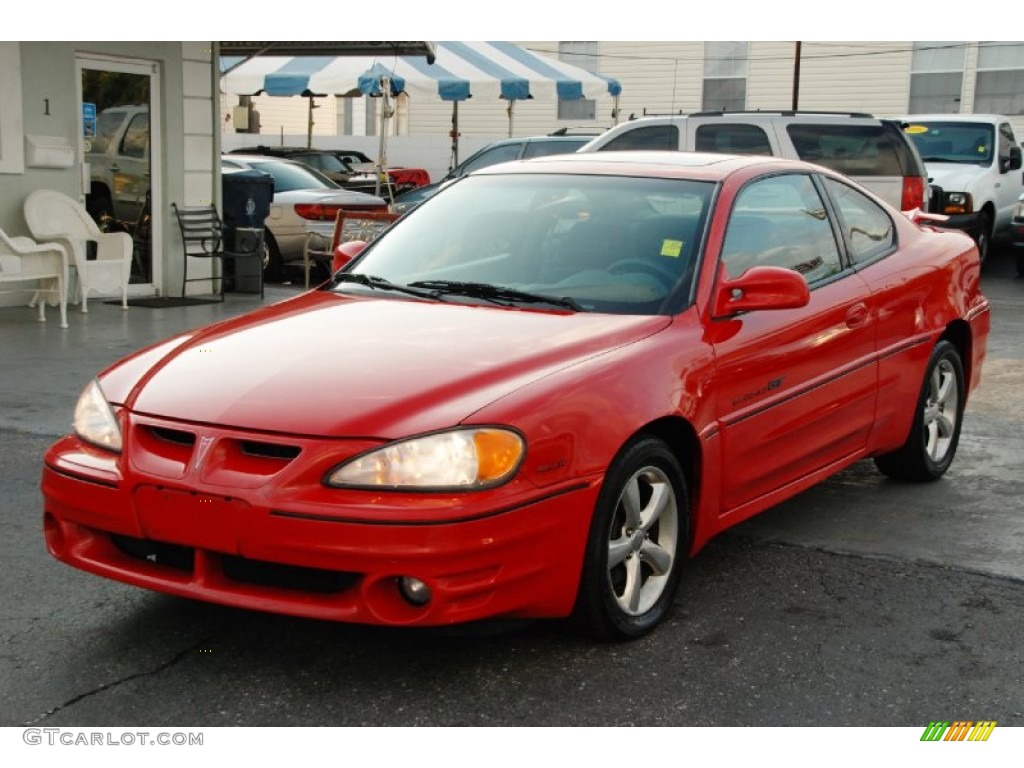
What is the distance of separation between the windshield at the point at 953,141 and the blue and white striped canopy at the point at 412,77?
5506 millimetres

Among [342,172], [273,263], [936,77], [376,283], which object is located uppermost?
[936,77]

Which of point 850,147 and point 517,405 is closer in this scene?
point 517,405

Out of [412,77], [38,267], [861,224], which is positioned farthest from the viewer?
[412,77]

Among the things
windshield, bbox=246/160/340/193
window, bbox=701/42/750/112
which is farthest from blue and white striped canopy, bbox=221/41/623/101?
window, bbox=701/42/750/112

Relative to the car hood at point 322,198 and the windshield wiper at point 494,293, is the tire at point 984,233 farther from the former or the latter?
the windshield wiper at point 494,293

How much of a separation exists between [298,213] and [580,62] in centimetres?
1798

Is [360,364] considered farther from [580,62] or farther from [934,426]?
[580,62]

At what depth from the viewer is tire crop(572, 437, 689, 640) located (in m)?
3.91

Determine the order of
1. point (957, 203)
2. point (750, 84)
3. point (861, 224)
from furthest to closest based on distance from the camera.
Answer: point (750, 84) → point (957, 203) → point (861, 224)

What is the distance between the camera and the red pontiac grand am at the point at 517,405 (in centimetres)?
357

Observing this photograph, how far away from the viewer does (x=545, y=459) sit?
12.1 feet

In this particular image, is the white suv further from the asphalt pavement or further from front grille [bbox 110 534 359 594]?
front grille [bbox 110 534 359 594]
